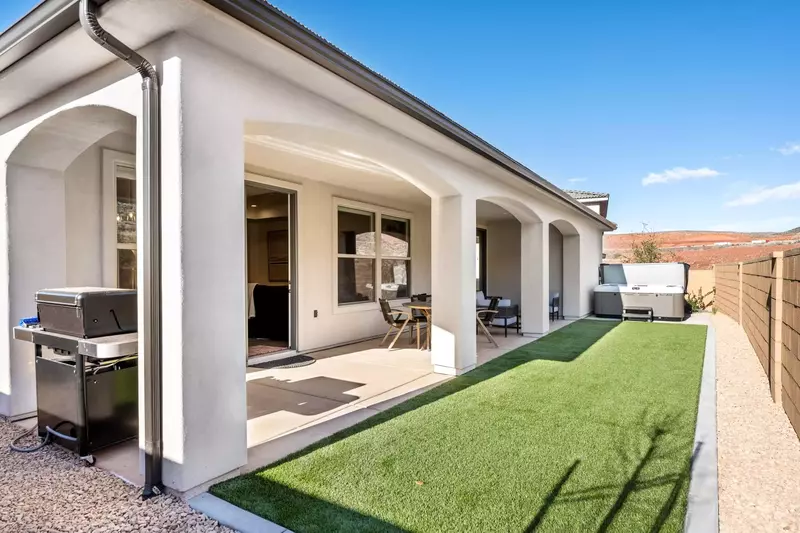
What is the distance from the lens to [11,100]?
12.2ft

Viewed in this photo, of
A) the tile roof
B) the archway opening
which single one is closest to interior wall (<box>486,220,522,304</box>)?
the tile roof

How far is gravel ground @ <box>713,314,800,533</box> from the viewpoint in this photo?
101 inches

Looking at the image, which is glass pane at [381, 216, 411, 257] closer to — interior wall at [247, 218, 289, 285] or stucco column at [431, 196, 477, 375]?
interior wall at [247, 218, 289, 285]

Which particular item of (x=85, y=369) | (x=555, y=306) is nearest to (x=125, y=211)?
(x=85, y=369)

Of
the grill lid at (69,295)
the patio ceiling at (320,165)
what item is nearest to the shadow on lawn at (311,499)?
the grill lid at (69,295)

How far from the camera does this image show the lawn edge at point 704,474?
2.45m

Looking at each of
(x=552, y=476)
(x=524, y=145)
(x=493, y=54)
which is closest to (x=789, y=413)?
(x=552, y=476)

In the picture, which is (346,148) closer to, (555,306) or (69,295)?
(69,295)

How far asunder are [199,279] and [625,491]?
116 inches

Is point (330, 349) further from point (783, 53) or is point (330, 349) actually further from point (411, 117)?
point (783, 53)

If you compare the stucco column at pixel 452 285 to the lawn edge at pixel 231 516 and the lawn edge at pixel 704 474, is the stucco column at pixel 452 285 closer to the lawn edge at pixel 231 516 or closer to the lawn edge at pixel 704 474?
the lawn edge at pixel 704 474

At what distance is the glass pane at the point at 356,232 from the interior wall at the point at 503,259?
18.4 feet

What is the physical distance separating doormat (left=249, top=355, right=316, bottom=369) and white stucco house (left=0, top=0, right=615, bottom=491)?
33 centimetres

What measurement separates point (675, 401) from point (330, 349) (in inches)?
195
